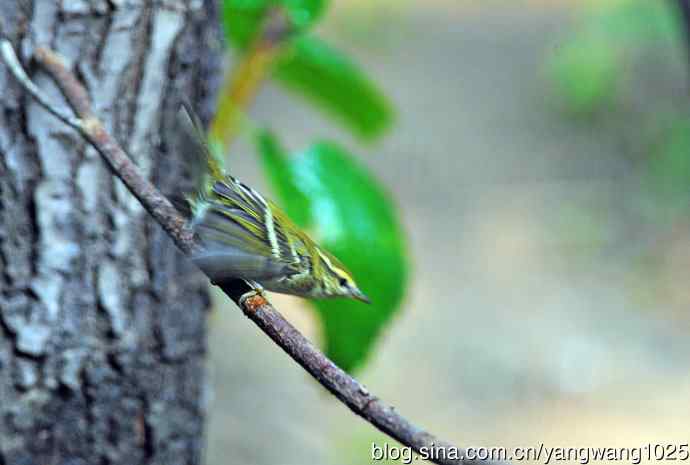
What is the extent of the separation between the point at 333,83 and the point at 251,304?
92 centimetres

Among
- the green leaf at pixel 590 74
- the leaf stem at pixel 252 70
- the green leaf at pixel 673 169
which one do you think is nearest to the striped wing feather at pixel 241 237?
the leaf stem at pixel 252 70

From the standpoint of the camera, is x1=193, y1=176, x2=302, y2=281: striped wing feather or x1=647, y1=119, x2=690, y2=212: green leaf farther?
x1=647, y1=119, x2=690, y2=212: green leaf

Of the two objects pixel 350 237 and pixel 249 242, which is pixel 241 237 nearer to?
pixel 249 242

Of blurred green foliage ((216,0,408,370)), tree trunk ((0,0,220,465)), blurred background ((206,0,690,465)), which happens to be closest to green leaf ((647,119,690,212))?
blurred background ((206,0,690,465))

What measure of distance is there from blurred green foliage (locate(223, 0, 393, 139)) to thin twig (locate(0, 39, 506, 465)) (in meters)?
0.39

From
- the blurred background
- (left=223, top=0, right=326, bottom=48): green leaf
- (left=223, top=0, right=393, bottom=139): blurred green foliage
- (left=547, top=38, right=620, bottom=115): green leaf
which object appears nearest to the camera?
(left=223, top=0, right=326, bottom=48): green leaf

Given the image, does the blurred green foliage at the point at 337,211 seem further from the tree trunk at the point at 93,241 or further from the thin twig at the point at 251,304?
the thin twig at the point at 251,304

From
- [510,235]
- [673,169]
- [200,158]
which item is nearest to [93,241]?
[200,158]

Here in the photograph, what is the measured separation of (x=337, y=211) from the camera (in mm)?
1519

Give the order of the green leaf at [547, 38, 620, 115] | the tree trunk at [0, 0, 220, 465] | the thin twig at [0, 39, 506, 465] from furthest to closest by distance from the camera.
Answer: the green leaf at [547, 38, 620, 115] < the tree trunk at [0, 0, 220, 465] < the thin twig at [0, 39, 506, 465]

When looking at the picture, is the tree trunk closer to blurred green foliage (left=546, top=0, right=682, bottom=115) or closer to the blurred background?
the blurred background

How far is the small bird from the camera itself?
0.88m

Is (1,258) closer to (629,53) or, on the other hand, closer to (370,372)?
(370,372)

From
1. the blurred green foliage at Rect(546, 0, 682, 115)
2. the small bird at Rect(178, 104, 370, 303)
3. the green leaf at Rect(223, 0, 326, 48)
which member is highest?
the blurred green foliage at Rect(546, 0, 682, 115)
